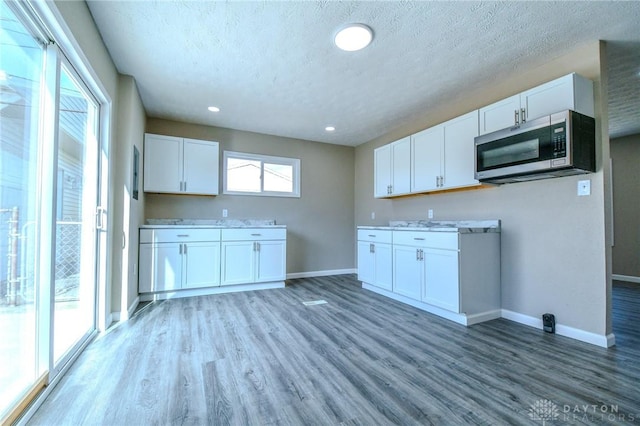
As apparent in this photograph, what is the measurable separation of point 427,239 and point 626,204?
14.4 feet

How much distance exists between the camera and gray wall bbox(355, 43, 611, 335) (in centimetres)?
232

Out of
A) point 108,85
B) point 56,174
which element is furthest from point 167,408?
point 108,85

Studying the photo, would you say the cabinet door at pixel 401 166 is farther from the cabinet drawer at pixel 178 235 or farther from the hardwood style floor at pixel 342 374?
the cabinet drawer at pixel 178 235

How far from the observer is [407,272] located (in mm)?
3373

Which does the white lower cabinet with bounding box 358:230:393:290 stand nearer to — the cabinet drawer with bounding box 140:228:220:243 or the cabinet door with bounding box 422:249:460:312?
the cabinet door with bounding box 422:249:460:312

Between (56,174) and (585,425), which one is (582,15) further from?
(56,174)

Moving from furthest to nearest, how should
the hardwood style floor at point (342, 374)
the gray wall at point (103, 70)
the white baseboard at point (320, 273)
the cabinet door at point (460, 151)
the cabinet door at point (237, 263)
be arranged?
1. the white baseboard at point (320, 273)
2. the cabinet door at point (237, 263)
3. the cabinet door at point (460, 151)
4. the gray wall at point (103, 70)
5. the hardwood style floor at point (342, 374)

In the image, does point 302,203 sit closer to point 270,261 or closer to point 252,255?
point 270,261

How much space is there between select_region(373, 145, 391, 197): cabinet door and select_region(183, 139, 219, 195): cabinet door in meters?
2.42

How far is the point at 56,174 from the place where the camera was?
5.58 feet

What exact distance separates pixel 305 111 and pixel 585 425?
146 inches

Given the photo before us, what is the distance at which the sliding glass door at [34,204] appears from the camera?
136 centimetres

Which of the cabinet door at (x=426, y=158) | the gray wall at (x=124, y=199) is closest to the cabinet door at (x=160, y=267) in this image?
the gray wall at (x=124, y=199)

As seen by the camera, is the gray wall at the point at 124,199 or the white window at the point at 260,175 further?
the white window at the point at 260,175
